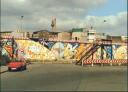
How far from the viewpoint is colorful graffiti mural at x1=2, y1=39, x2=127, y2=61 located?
2430 inches

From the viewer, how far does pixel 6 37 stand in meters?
Answer: 61.2

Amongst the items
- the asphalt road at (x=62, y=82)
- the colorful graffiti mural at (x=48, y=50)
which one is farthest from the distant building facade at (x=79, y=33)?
the asphalt road at (x=62, y=82)

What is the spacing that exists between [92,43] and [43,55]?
33.8ft

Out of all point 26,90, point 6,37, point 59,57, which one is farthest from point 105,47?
point 26,90

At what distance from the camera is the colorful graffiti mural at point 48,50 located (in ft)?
202

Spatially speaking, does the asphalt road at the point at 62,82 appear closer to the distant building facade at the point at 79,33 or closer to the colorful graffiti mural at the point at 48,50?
the colorful graffiti mural at the point at 48,50

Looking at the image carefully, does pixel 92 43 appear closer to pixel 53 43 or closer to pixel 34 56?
pixel 53 43

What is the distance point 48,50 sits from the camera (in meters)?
64.8

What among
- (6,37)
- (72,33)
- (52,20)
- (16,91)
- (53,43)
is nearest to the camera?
(16,91)

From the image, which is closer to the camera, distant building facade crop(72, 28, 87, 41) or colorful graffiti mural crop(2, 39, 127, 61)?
colorful graffiti mural crop(2, 39, 127, 61)

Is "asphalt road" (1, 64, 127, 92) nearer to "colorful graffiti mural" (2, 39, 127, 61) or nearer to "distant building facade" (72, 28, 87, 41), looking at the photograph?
"colorful graffiti mural" (2, 39, 127, 61)

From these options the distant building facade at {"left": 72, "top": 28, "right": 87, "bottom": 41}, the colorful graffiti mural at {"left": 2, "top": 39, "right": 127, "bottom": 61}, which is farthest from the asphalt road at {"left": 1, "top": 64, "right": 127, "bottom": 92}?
the distant building facade at {"left": 72, "top": 28, "right": 87, "bottom": 41}

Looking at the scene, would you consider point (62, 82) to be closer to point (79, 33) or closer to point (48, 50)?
point (48, 50)

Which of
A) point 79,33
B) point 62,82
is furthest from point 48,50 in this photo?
point 79,33
